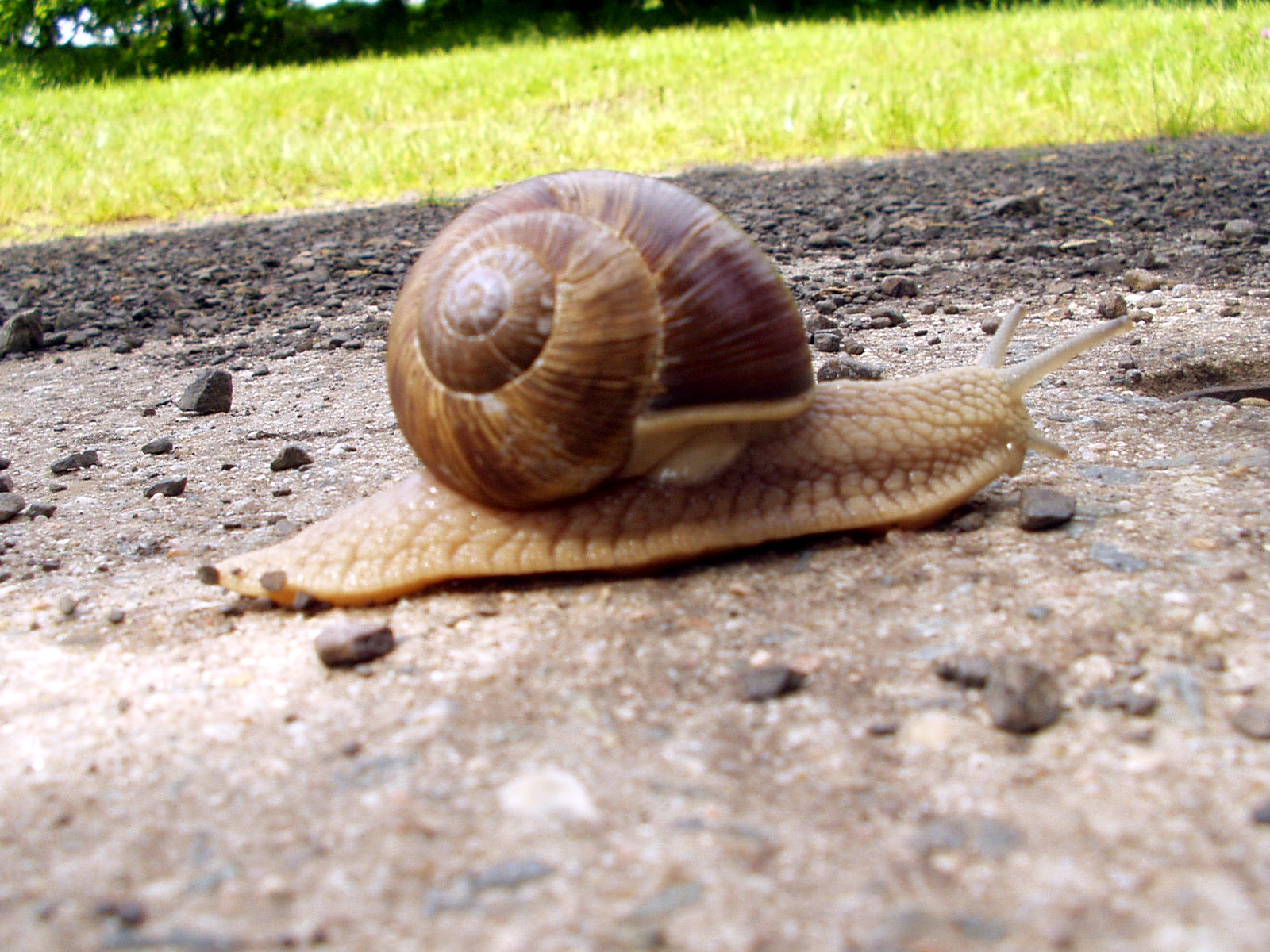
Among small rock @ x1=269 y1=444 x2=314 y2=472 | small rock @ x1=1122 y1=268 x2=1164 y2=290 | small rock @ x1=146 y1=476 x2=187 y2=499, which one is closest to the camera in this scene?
small rock @ x1=146 y1=476 x2=187 y2=499

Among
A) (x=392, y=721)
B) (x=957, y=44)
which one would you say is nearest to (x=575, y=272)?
(x=392, y=721)

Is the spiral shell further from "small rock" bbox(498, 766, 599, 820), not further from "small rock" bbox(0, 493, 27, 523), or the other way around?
"small rock" bbox(0, 493, 27, 523)

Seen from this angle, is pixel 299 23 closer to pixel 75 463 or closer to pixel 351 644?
pixel 75 463

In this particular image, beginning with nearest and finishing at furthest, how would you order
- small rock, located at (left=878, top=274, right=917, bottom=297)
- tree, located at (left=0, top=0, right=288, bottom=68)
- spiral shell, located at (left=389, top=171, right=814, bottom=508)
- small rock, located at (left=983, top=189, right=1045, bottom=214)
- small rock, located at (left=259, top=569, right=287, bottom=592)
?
spiral shell, located at (left=389, top=171, right=814, bottom=508) → small rock, located at (left=259, top=569, right=287, bottom=592) → small rock, located at (left=878, top=274, right=917, bottom=297) → small rock, located at (left=983, top=189, right=1045, bottom=214) → tree, located at (left=0, top=0, right=288, bottom=68)

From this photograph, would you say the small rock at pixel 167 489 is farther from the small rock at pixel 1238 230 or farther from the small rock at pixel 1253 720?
the small rock at pixel 1238 230

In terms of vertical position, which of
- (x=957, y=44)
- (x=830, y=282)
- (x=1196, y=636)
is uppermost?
(x=957, y=44)

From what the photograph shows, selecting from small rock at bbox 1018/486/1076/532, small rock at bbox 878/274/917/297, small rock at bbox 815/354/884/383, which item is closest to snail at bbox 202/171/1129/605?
small rock at bbox 1018/486/1076/532

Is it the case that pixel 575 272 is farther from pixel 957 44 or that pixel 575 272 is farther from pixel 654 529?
pixel 957 44
